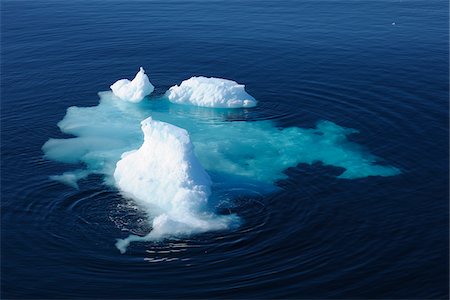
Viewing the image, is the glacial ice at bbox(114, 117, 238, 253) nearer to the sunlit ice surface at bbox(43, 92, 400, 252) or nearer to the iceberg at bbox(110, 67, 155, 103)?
the sunlit ice surface at bbox(43, 92, 400, 252)

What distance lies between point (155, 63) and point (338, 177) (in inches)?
1372

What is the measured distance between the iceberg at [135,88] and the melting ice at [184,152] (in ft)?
0.35

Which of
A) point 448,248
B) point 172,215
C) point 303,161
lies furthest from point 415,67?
point 172,215

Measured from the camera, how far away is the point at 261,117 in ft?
216

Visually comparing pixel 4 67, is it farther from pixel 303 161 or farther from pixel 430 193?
pixel 430 193

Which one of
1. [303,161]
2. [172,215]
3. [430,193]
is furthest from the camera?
[303,161]

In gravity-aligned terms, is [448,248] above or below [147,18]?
below

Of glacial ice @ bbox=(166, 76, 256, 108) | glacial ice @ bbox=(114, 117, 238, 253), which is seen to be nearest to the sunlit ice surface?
glacial ice @ bbox=(114, 117, 238, 253)

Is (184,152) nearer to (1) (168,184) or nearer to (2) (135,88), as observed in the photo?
(1) (168,184)

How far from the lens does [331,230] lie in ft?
154

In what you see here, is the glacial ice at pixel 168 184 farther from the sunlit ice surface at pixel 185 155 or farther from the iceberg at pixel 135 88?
the iceberg at pixel 135 88

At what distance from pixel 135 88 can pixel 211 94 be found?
325 inches

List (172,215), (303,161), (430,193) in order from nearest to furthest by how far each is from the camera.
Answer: (172,215), (430,193), (303,161)

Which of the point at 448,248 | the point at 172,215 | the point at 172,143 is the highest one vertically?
the point at 172,143
